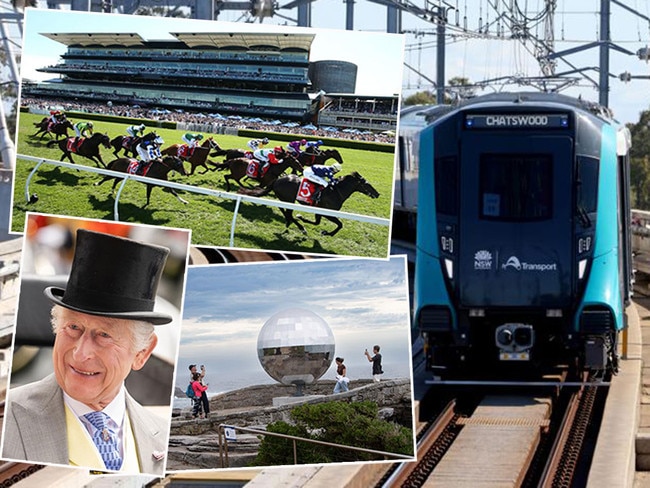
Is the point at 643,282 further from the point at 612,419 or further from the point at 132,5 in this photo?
the point at 612,419

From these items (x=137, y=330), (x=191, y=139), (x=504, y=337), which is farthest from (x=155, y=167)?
(x=504, y=337)

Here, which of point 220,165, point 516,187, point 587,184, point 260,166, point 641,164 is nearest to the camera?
point 260,166

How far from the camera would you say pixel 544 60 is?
4106 cm

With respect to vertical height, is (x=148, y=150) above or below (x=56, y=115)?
below

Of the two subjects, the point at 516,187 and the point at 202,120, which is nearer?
the point at 202,120

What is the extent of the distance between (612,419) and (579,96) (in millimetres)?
3923

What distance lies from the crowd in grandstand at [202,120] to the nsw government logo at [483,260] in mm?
9217

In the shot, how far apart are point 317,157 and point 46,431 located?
132cm

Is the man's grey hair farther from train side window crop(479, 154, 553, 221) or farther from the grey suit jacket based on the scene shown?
train side window crop(479, 154, 553, 221)

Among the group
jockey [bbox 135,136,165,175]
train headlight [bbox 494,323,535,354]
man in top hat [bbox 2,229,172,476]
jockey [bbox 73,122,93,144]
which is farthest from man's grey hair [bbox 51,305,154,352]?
train headlight [bbox 494,323,535,354]

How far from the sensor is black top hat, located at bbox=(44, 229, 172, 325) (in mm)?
2971

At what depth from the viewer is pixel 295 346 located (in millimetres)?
3070

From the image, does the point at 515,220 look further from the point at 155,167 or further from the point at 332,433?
the point at 332,433

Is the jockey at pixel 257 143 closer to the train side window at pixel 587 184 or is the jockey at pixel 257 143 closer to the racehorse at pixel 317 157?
the racehorse at pixel 317 157
